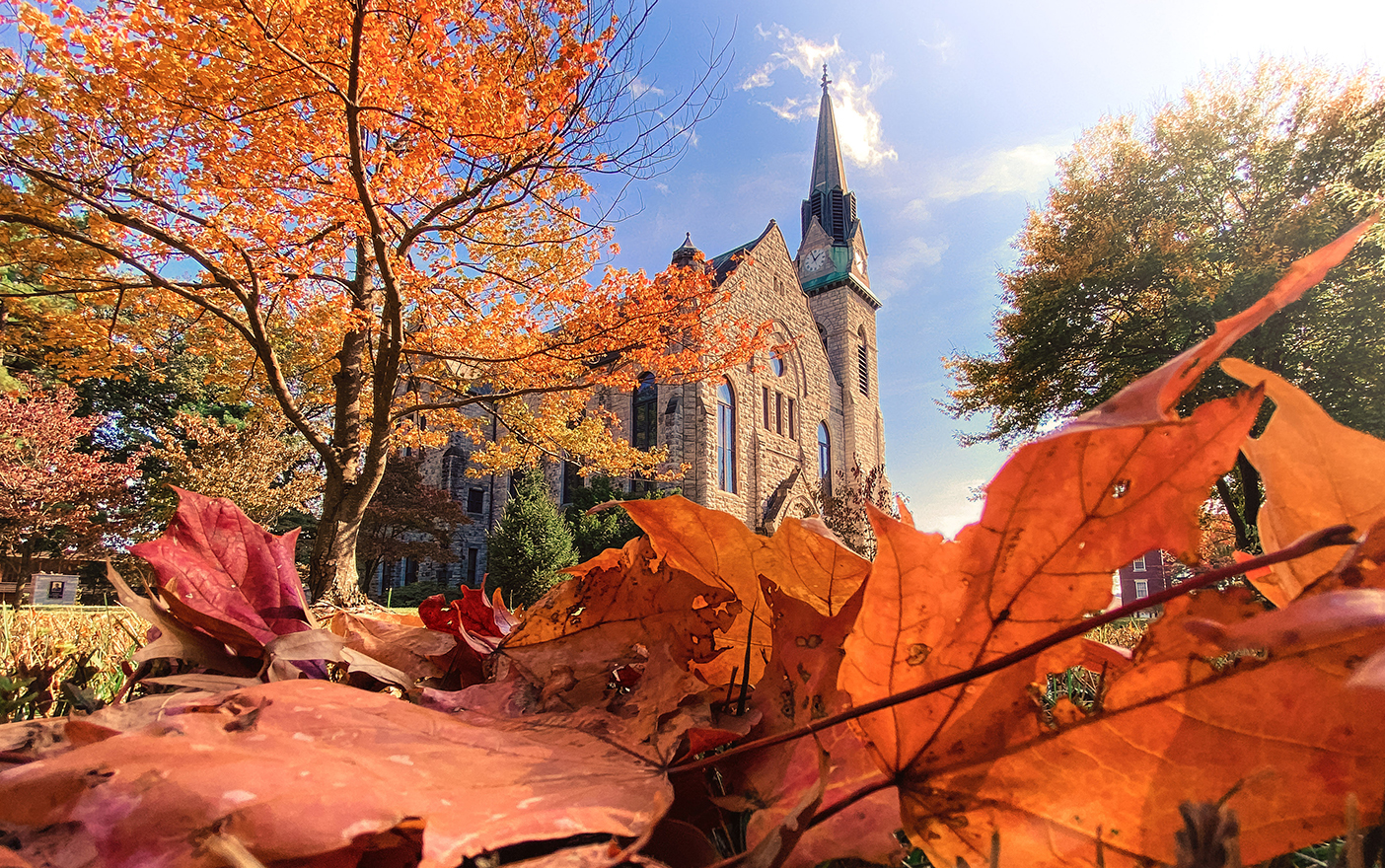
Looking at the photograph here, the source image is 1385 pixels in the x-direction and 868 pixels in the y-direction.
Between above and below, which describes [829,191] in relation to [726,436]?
above

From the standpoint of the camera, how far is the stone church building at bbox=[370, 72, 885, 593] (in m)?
16.3

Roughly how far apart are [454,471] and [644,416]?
8376 millimetres

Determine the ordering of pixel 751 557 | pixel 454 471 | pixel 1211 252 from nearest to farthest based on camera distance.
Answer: pixel 751 557 → pixel 1211 252 → pixel 454 471

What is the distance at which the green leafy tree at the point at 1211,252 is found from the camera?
482 inches

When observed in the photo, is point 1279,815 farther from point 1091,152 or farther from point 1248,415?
point 1091,152

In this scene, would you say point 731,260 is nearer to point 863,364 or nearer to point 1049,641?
point 863,364

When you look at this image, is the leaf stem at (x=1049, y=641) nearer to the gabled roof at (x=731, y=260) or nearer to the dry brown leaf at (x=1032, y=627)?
the dry brown leaf at (x=1032, y=627)

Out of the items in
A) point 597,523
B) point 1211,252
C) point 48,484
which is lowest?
point 597,523

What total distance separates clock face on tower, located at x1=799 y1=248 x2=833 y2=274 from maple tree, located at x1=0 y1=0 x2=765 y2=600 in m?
18.1

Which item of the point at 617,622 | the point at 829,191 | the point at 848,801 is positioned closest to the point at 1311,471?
the point at 848,801

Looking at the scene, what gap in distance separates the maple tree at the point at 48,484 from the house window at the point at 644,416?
12401 mm

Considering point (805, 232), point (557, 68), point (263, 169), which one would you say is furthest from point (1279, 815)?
point (805, 232)

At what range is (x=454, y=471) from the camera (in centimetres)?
2234

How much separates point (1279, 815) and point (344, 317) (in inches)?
334
